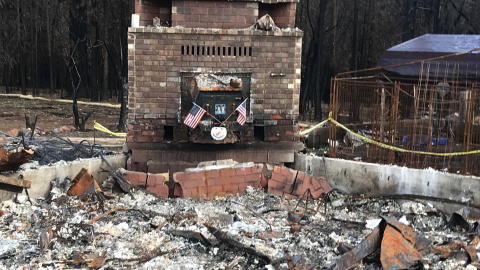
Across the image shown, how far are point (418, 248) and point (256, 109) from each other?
4.58 metres

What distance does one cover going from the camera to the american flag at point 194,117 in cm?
958

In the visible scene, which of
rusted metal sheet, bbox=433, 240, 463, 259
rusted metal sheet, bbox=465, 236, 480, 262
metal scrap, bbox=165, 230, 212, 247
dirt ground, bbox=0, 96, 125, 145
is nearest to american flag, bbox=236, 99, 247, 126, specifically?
metal scrap, bbox=165, 230, 212, 247

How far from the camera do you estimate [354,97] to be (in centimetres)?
1297

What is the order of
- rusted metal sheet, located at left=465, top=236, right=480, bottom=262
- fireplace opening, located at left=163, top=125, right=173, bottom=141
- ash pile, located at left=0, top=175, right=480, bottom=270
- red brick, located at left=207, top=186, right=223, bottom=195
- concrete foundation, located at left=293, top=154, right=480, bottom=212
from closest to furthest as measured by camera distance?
ash pile, located at left=0, top=175, right=480, bottom=270
rusted metal sheet, located at left=465, top=236, right=480, bottom=262
concrete foundation, located at left=293, top=154, right=480, bottom=212
red brick, located at left=207, top=186, right=223, bottom=195
fireplace opening, located at left=163, top=125, right=173, bottom=141

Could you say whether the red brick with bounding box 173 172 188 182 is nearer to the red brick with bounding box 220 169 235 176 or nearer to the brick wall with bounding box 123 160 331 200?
the brick wall with bounding box 123 160 331 200

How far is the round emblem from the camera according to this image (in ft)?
31.5

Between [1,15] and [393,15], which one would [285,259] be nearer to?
[393,15]

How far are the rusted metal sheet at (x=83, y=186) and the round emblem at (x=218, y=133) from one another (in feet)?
8.00

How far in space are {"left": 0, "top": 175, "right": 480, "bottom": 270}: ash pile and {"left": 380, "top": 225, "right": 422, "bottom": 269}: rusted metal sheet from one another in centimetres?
1

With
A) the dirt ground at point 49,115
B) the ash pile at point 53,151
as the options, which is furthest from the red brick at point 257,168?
the dirt ground at point 49,115

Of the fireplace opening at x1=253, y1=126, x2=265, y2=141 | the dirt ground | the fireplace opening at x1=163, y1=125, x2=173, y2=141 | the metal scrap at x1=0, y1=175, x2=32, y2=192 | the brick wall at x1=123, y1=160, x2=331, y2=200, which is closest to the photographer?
the metal scrap at x1=0, y1=175, x2=32, y2=192

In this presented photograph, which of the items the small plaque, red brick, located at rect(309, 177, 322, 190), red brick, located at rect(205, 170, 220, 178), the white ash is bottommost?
the white ash

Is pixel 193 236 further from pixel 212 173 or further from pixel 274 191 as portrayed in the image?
pixel 274 191

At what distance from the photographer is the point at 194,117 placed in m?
9.59
